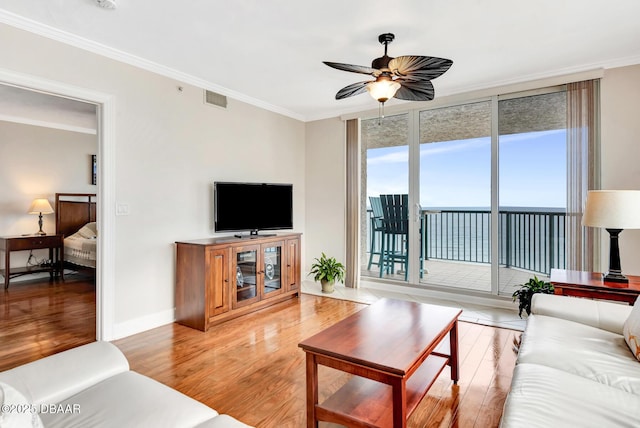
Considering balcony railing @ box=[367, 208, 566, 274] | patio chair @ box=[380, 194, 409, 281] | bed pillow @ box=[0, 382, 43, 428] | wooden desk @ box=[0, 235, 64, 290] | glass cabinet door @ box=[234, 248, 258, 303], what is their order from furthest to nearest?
wooden desk @ box=[0, 235, 64, 290], patio chair @ box=[380, 194, 409, 281], balcony railing @ box=[367, 208, 566, 274], glass cabinet door @ box=[234, 248, 258, 303], bed pillow @ box=[0, 382, 43, 428]

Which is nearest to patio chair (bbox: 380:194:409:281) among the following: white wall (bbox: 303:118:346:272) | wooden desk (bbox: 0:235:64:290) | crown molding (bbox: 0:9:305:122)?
white wall (bbox: 303:118:346:272)

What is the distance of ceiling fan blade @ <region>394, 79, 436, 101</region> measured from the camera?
2654 millimetres

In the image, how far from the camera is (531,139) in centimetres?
381

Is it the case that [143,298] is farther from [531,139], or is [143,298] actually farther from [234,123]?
[531,139]

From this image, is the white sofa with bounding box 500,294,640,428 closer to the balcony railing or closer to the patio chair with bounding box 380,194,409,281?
the balcony railing

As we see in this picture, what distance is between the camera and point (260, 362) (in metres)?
2.58

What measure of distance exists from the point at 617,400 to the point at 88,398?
200 centimetres

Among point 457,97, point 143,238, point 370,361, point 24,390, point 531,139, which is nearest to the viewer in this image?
point 24,390

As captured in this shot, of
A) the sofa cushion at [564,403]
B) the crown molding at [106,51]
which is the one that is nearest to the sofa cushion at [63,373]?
the sofa cushion at [564,403]

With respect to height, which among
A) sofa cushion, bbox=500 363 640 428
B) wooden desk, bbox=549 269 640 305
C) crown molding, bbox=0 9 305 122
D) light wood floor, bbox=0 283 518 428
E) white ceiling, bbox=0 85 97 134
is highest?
white ceiling, bbox=0 85 97 134

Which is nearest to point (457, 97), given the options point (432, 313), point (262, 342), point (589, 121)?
point (589, 121)

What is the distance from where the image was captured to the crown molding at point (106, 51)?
2.48 metres

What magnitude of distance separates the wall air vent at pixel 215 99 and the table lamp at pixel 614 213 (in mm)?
3674

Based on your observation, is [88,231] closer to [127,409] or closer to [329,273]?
[329,273]
